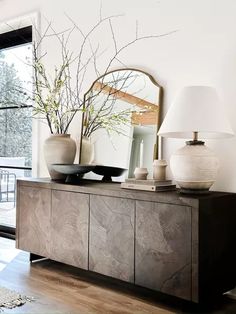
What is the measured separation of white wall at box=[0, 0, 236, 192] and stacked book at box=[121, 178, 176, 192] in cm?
35

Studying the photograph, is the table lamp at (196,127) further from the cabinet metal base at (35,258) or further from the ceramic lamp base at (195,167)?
the cabinet metal base at (35,258)

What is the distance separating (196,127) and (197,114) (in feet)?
0.28

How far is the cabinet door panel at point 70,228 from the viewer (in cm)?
276

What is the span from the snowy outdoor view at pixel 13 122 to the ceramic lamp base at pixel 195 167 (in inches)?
84.8

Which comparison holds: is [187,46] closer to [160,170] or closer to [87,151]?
[160,170]

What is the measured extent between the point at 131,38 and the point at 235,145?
1274mm

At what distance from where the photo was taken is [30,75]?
13.4ft

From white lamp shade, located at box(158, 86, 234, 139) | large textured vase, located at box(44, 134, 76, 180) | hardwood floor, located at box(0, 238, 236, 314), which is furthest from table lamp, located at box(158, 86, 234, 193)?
large textured vase, located at box(44, 134, 76, 180)

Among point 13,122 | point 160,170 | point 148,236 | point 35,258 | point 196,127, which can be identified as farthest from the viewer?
point 13,122

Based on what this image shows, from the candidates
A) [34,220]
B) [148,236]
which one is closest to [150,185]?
[148,236]

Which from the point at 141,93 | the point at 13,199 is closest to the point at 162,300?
the point at 141,93

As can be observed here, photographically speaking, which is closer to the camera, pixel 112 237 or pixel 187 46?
pixel 112 237

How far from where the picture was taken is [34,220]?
3.15 metres

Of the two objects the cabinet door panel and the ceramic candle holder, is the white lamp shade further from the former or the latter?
the cabinet door panel
